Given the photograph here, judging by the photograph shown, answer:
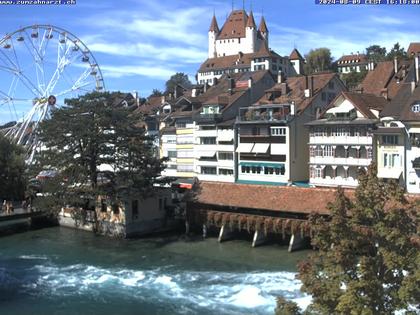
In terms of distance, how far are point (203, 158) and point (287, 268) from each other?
36.0 meters

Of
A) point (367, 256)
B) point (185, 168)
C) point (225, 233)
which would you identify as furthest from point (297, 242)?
point (185, 168)

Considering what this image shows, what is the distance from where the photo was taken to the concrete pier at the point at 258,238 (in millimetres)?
45500

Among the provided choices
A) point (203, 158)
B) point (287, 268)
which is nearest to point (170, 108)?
point (203, 158)

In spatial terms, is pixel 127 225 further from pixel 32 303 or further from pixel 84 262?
pixel 32 303

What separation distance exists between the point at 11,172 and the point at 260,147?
2835cm

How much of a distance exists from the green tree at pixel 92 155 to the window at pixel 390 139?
2223 cm

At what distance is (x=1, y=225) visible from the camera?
56.2 m

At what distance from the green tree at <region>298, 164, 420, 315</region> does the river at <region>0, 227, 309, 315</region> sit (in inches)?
522

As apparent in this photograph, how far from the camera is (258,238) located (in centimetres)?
4575

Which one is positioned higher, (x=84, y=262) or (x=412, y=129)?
(x=412, y=129)

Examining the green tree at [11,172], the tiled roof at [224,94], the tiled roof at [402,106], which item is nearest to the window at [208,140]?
the tiled roof at [224,94]

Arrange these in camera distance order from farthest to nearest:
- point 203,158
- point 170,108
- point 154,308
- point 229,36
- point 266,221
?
point 229,36
point 170,108
point 203,158
point 266,221
point 154,308

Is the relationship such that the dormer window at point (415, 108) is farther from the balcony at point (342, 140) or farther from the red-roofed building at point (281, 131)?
the red-roofed building at point (281, 131)

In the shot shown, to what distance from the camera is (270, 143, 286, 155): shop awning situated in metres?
64.2
